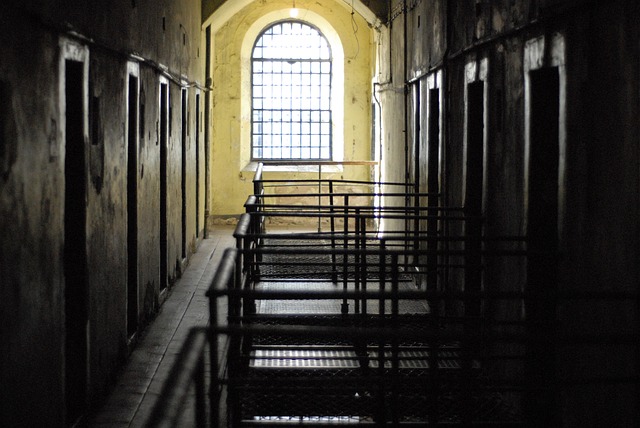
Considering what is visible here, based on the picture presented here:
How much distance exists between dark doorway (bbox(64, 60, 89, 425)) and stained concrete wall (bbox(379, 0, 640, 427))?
2.70 meters

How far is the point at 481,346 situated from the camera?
21.9ft

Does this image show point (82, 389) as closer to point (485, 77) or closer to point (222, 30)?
point (485, 77)

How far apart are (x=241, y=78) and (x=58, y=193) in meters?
12.6

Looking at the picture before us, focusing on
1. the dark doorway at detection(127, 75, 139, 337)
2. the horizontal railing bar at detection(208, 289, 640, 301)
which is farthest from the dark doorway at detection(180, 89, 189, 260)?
the horizontal railing bar at detection(208, 289, 640, 301)

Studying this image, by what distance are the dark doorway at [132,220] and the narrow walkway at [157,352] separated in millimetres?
343

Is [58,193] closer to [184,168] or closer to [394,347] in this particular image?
[394,347]

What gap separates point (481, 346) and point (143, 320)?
3.19 metres

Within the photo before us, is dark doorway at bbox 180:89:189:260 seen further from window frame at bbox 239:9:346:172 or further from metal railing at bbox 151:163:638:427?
window frame at bbox 239:9:346:172

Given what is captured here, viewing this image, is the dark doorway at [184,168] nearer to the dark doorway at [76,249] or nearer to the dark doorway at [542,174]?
the dark doorway at [76,249]

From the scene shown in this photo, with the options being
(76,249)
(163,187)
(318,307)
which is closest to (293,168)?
(163,187)

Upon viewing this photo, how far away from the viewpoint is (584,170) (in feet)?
15.7

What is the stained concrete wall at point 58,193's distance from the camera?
164 inches

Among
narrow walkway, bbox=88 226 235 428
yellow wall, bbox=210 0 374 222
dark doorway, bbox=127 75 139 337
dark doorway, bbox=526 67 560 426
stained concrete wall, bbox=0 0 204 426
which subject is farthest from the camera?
yellow wall, bbox=210 0 374 222

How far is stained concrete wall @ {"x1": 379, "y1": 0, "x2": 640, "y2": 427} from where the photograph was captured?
4160 mm
